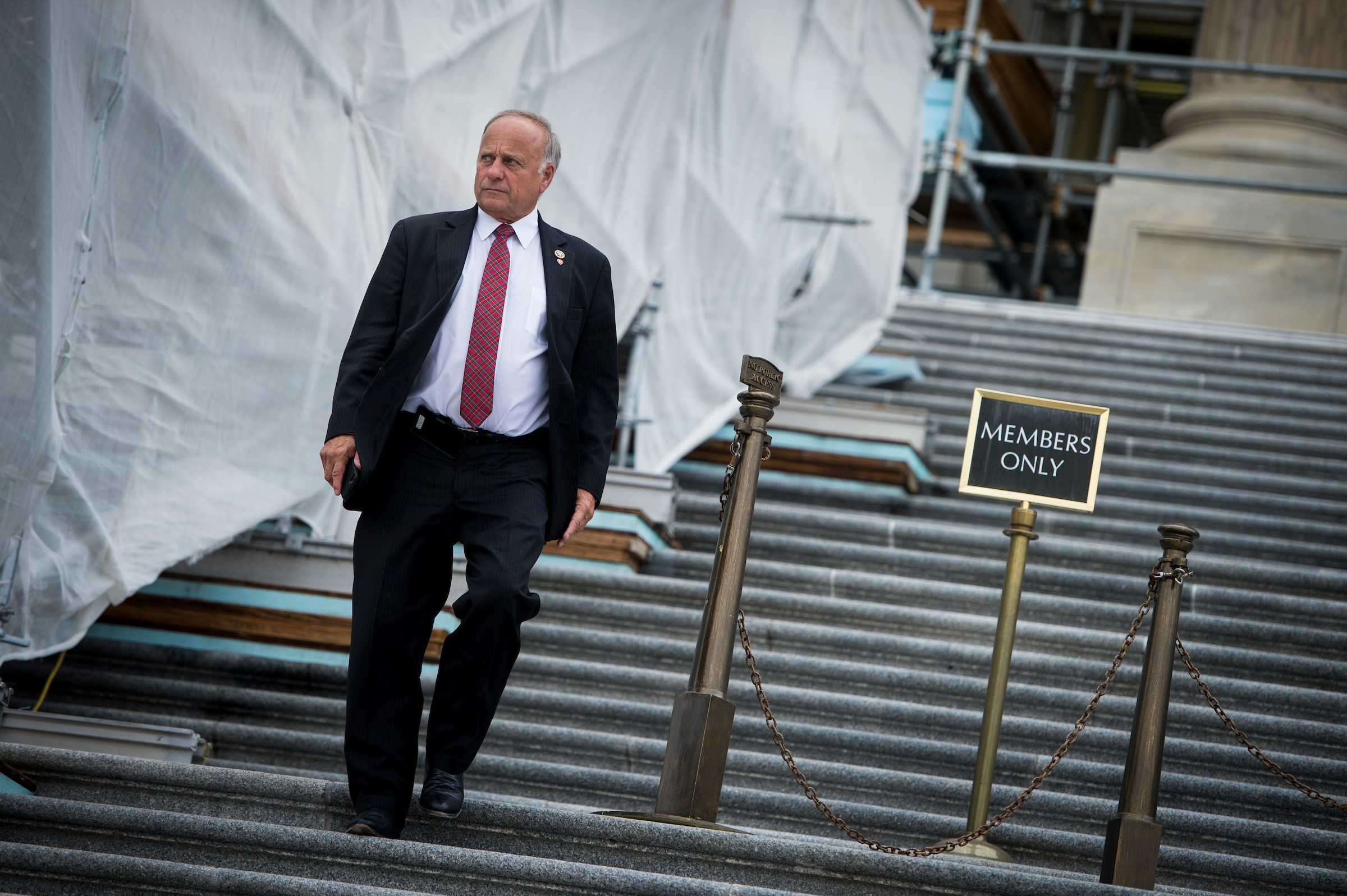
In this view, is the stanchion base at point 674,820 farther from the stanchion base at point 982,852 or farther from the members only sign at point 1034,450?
the members only sign at point 1034,450

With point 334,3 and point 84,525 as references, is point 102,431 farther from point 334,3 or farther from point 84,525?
point 334,3

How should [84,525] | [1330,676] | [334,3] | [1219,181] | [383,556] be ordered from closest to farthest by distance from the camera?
1. [383,556]
2. [84,525]
3. [334,3]
4. [1330,676]
5. [1219,181]

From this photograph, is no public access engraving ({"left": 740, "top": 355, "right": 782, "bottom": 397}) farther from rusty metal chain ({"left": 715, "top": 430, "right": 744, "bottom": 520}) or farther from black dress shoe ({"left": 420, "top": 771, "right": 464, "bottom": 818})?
black dress shoe ({"left": 420, "top": 771, "right": 464, "bottom": 818})

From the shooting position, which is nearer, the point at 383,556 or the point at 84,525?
the point at 383,556

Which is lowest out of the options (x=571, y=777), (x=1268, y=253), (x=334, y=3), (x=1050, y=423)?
(x=571, y=777)

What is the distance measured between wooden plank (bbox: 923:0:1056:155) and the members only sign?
7.72 meters

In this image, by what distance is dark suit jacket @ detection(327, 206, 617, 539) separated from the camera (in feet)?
10.5

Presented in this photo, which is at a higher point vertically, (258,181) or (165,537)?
(258,181)

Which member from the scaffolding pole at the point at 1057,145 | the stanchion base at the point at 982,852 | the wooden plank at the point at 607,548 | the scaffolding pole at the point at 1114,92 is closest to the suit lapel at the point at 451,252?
the stanchion base at the point at 982,852

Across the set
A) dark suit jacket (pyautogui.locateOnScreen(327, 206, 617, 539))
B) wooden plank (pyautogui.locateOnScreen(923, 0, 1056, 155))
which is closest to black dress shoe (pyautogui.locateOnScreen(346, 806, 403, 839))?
dark suit jacket (pyautogui.locateOnScreen(327, 206, 617, 539))

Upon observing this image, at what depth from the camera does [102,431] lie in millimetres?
3992

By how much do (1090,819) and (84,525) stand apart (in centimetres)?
307

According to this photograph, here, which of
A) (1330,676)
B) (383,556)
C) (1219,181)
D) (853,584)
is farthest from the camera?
(1219,181)

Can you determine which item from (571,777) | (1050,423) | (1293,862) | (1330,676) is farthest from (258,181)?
(1330,676)
